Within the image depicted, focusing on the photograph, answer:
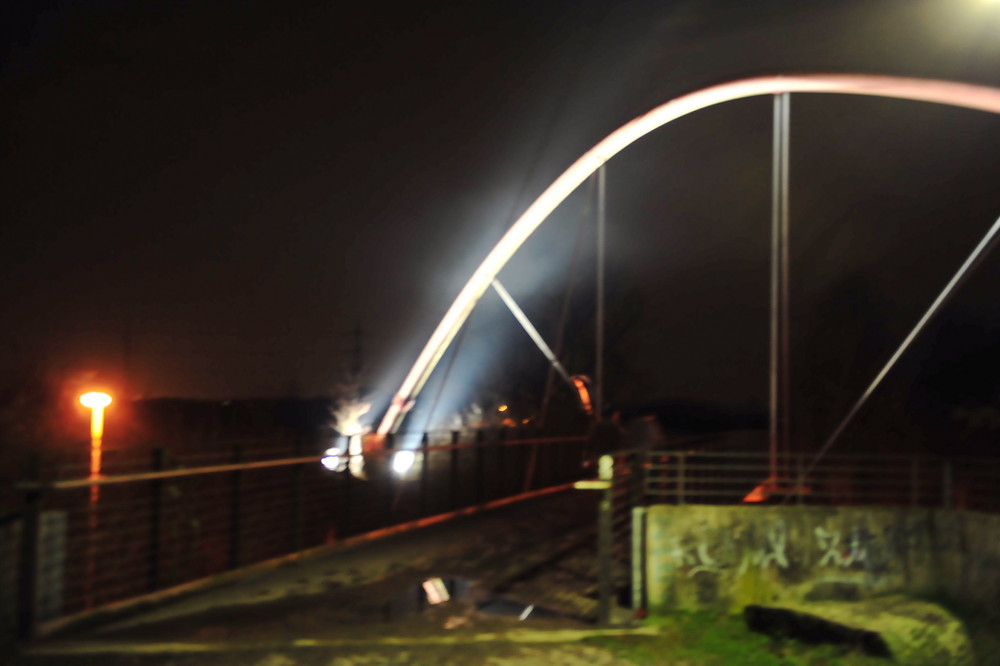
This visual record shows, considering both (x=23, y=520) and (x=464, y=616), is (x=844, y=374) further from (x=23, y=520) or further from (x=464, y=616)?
(x=23, y=520)

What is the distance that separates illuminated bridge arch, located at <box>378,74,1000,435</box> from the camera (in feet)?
38.3

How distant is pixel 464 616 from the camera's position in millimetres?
7375

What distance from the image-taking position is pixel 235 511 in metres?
8.80

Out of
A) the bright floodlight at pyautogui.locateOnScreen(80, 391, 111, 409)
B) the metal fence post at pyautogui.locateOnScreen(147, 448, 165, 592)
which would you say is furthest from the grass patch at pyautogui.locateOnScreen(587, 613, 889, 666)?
the bright floodlight at pyautogui.locateOnScreen(80, 391, 111, 409)

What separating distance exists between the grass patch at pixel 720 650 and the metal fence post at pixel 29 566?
393 cm

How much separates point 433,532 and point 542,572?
8.84 feet

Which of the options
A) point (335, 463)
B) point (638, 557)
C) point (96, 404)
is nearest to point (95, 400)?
point (96, 404)

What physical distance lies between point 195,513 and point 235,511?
135 cm

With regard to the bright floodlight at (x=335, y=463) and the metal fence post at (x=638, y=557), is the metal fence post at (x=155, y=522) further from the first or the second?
the metal fence post at (x=638, y=557)

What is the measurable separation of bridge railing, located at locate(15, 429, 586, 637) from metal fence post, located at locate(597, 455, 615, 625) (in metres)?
3.26

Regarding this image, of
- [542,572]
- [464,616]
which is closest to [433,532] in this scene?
[542,572]

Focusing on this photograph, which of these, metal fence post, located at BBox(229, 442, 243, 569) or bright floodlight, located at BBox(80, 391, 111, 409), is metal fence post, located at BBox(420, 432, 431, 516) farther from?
metal fence post, located at BBox(229, 442, 243, 569)

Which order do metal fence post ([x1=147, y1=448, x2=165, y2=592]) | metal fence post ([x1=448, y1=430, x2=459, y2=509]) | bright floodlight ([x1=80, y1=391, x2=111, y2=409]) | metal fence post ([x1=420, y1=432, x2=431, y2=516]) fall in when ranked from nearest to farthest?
metal fence post ([x1=147, y1=448, x2=165, y2=592]) < bright floodlight ([x1=80, y1=391, x2=111, y2=409]) < metal fence post ([x1=420, y1=432, x2=431, y2=516]) < metal fence post ([x1=448, y1=430, x2=459, y2=509])

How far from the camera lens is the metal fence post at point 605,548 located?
23.4 feet
